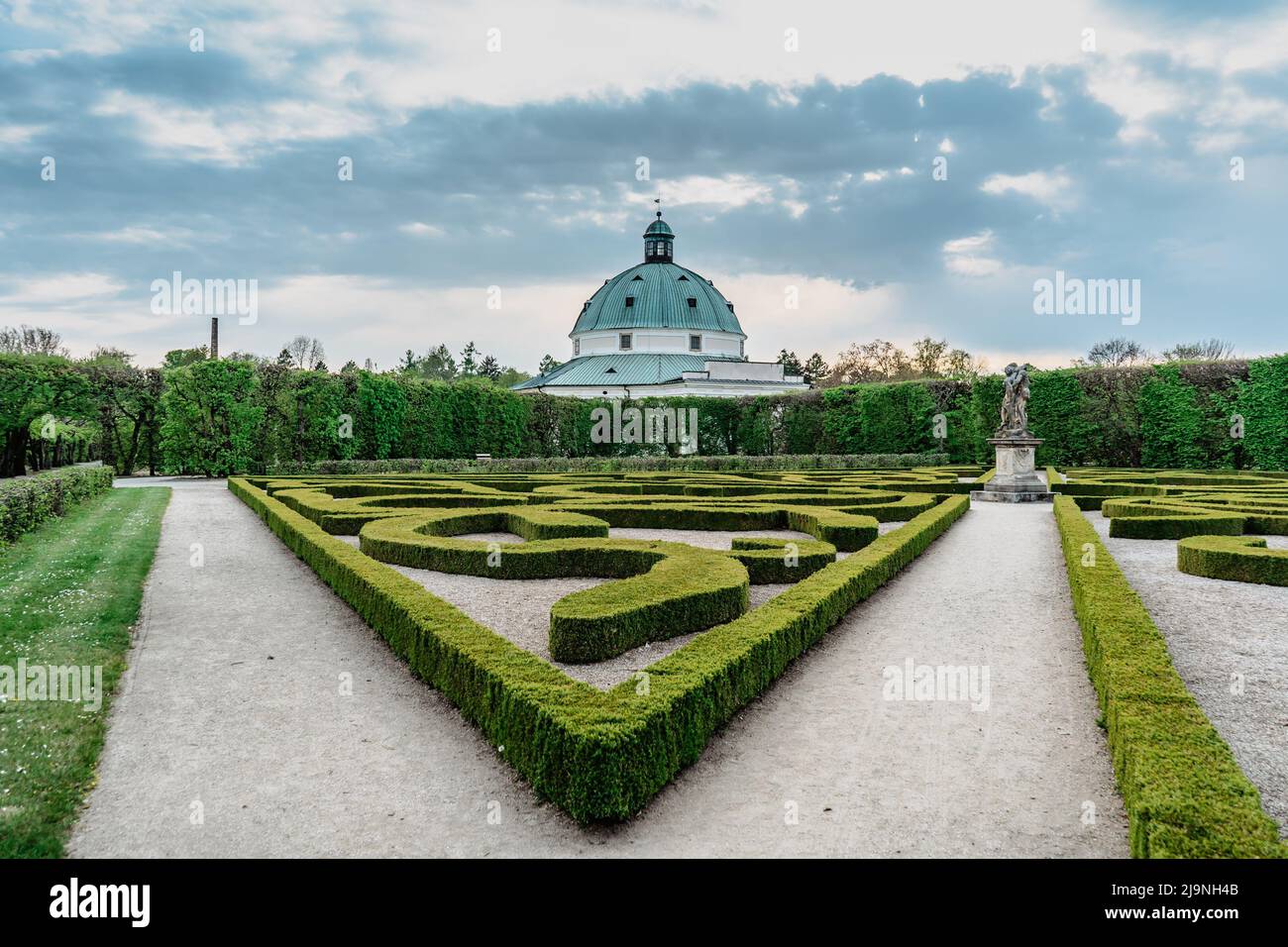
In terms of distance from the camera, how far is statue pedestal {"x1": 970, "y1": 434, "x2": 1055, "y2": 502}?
20.7 m

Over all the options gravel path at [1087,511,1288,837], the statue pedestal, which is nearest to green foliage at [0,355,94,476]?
the statue pedestal

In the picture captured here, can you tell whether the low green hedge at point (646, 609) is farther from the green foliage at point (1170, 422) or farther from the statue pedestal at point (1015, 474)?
the green foliage at point (1170, 422)

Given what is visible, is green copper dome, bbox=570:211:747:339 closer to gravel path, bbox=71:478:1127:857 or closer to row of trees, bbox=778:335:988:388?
row of trees, bbox=778:335:988:388

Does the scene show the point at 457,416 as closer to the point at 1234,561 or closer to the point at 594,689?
the point at 1234,561

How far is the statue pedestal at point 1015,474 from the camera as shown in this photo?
67.8 ft

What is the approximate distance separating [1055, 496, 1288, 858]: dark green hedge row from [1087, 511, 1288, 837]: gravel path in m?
0.44

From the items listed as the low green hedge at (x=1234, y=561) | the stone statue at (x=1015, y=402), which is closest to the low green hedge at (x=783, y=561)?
the low green hedge at (x=1234, y=561)

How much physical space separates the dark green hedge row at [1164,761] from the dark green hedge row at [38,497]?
13.4m

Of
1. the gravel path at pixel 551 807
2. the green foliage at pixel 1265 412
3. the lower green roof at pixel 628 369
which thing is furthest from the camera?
the lower green roof at pixel 628 369

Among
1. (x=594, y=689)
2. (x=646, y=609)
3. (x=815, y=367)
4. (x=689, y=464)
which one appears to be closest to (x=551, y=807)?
(x=594, y=689)

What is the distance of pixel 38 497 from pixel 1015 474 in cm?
2003

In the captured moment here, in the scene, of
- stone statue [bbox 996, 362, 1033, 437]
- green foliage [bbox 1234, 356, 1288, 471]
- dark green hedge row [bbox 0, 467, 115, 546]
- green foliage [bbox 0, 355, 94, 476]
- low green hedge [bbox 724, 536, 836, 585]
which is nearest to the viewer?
low green hedge [bbox 724, 536, 836, 585]
